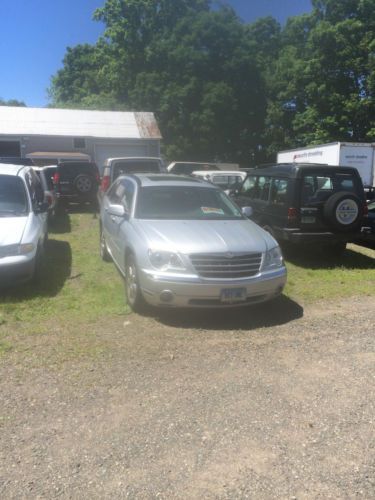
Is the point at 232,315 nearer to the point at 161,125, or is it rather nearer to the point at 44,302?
the point at 44,302

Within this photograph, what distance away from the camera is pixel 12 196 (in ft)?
23.7

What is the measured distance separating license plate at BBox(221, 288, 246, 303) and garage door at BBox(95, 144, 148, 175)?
67.8 feet

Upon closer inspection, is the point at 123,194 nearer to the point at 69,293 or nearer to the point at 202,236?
the point at 69,293

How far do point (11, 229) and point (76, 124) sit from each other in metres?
20.1

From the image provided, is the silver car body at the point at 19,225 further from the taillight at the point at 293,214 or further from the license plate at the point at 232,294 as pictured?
the taillight at the point at 293,214

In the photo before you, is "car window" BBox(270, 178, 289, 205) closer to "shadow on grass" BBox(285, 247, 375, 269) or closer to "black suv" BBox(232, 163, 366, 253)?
"black suv" BBox(232, 163, 366, 253)

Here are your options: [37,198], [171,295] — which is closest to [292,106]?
[37,198]

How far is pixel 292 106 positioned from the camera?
37.0 meters

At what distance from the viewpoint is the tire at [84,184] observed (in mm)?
15375

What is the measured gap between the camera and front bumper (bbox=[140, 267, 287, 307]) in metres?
4.96

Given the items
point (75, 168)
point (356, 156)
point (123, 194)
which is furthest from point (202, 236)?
point (356, 156)

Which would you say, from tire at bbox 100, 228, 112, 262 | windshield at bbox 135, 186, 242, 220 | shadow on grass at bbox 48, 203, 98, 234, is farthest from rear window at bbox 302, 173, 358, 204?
shadow on grass at bbox 48, 203, 98, 234

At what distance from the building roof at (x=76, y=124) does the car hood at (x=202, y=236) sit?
1938 cm

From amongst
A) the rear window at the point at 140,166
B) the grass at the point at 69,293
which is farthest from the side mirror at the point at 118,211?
the rear window at the point at 140,166
